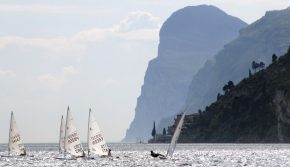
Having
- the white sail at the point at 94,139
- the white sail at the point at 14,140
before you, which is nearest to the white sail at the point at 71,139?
the white sail at the point at 94,139

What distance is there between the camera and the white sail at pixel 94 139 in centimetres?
11612

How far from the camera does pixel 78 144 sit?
122 m

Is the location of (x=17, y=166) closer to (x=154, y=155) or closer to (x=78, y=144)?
(x=78, y=144)

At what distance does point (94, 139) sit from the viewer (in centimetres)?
11750

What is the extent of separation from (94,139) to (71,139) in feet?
15.8

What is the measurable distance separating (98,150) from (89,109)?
11.4 m

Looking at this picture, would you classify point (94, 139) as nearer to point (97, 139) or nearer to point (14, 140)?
point (97, 139)

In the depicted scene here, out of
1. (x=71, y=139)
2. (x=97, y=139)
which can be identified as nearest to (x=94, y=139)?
(x=97, y=139)

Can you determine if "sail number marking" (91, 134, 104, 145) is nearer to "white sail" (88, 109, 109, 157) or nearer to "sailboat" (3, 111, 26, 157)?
"white sail" (88, 109, 109, 157)

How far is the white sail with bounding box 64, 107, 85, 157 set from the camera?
120 metres

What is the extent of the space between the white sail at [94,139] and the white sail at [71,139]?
309cm

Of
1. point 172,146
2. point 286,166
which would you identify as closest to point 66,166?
point 172,146

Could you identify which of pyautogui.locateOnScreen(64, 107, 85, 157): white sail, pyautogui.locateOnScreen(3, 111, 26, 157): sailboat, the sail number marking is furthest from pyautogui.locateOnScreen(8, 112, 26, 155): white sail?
the sail number marking

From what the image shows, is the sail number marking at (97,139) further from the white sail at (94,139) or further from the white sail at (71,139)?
the white sail at (71,139)
